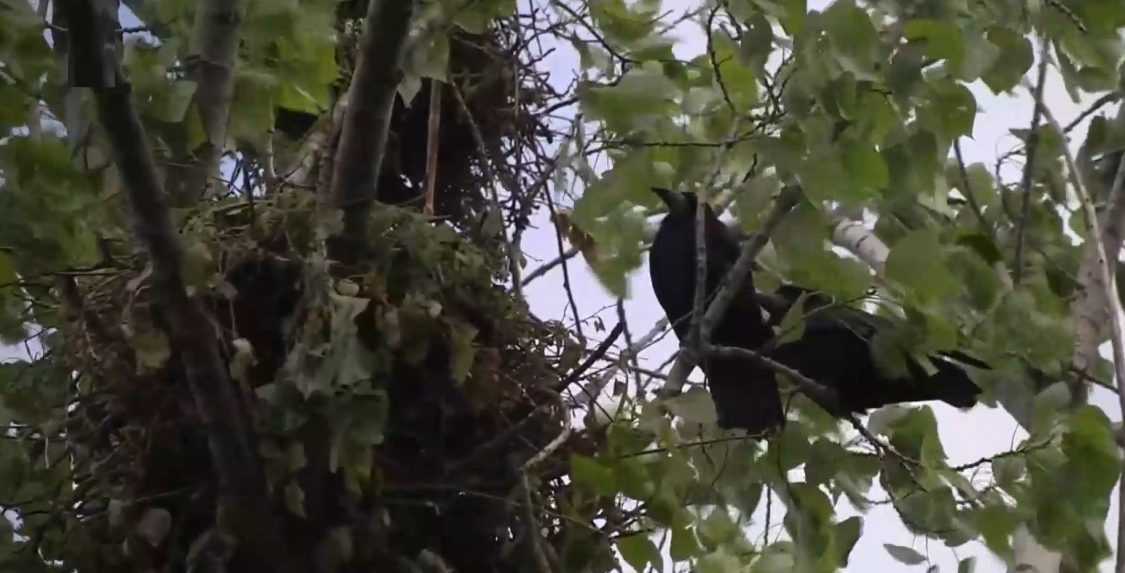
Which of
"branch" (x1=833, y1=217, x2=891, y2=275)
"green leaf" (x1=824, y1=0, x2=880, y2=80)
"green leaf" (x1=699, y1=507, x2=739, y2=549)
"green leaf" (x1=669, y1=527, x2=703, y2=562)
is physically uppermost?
"branch" (x1=833, y1=217, x2=891, y2=275)

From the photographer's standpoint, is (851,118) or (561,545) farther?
(561,545)

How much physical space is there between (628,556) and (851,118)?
491 millimetres

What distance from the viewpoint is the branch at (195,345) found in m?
1.25

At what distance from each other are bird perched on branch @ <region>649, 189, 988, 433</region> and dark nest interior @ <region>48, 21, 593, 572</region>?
0.30 metres

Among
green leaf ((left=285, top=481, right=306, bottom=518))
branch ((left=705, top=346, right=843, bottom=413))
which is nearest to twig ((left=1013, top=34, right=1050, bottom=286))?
branch ((left=705, top=346, right=843, bottom=413))

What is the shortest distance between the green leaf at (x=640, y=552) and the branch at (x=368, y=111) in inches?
17.6

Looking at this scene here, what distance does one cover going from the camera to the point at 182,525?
55.7 inches

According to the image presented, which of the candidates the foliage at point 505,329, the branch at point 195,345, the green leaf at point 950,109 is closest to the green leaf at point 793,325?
the foliage at point 505,329

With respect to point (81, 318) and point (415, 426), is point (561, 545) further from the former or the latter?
point (81, 318)

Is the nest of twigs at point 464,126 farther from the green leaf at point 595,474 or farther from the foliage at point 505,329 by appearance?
the green leaf at point 595,474

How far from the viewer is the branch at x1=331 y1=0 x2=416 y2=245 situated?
4.53 ft

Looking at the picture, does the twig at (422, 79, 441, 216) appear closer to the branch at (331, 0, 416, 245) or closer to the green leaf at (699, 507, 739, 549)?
the branch at (331, 0, 416, 245)

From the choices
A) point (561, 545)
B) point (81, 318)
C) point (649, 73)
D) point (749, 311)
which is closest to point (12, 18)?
point (81, 318)

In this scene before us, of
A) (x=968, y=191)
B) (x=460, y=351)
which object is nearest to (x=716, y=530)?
(x=460, y=351)
